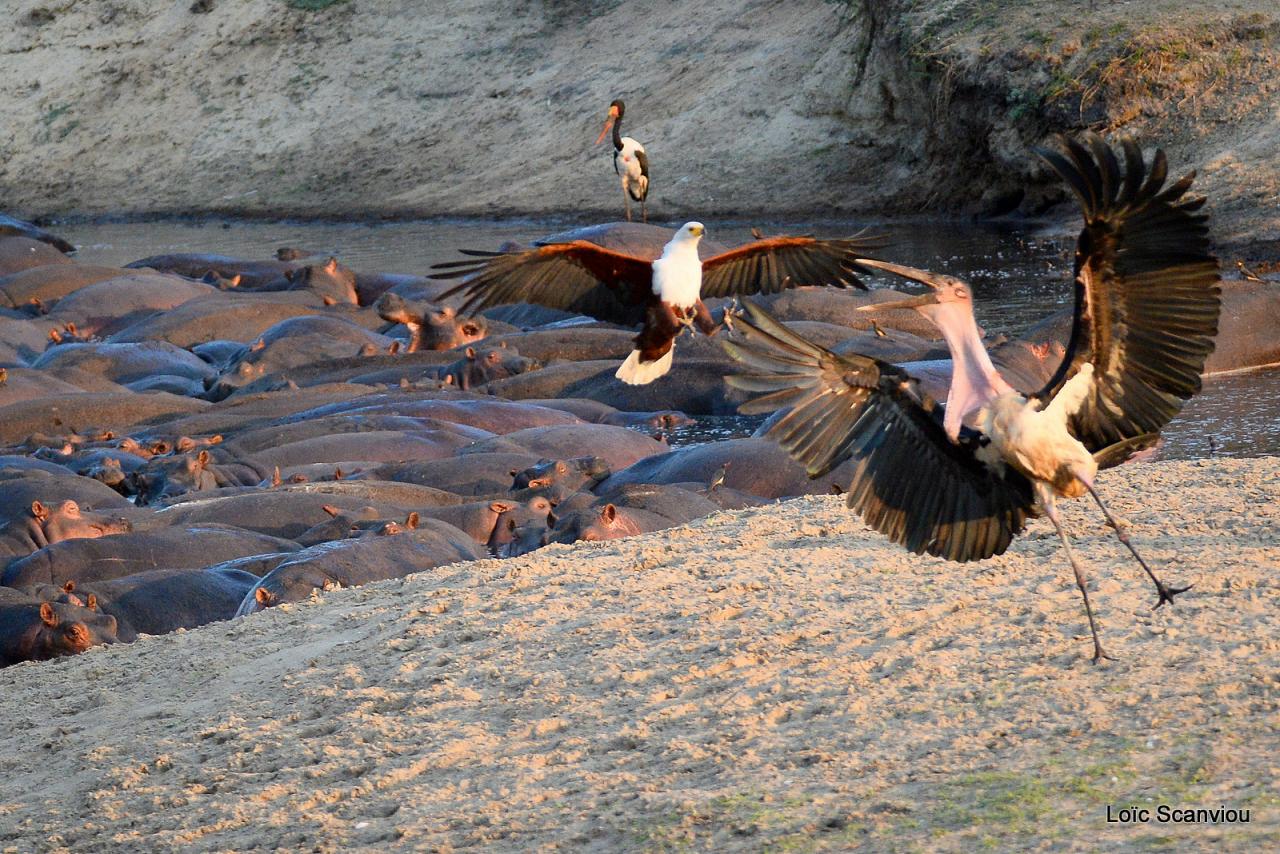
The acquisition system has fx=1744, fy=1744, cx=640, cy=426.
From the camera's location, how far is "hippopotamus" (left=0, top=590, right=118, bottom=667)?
603 cm

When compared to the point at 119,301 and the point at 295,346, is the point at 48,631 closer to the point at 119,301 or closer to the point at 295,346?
the point at 295,346

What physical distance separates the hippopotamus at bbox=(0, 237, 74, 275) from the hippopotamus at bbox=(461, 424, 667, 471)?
30.4ft

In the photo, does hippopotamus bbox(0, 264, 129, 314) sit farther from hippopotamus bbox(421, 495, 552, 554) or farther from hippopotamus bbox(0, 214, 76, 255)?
hippopotamus bbox(421, 495, 552, 554)

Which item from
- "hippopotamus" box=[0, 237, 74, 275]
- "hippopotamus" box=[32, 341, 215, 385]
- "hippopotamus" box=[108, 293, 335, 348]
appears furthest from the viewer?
"hippopotamus" box=[0, 237, 74, 275]

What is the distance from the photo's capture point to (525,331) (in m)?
12.7

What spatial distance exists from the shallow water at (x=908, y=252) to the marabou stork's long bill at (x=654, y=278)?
1.20ft

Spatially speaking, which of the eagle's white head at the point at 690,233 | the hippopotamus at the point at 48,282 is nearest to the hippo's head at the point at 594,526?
the eagle's white head at the point at 690,233

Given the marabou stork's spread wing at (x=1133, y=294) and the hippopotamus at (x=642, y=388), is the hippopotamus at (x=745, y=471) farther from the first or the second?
the marabou stork's spread wing at (x=1133, y=294)

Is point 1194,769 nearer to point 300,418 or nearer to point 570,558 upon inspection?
point 570,558

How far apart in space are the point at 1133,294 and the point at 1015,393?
32 centimetres

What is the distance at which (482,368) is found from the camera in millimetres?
11281

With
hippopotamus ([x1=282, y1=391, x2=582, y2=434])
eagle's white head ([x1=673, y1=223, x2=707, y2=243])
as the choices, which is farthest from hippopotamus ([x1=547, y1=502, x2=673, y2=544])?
hippopotamus ([x1=282, y1=391, x2=582, y2=434])

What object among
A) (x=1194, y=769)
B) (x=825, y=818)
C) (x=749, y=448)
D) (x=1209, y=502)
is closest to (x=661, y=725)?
(x=825, y=818)

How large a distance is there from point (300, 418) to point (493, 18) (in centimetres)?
1775
